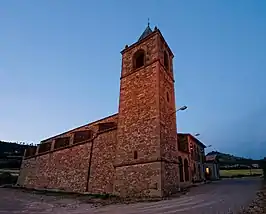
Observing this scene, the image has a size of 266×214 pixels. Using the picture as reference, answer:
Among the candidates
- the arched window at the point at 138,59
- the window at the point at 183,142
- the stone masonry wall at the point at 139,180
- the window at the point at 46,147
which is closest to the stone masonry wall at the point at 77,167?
the window at the point at 46,147

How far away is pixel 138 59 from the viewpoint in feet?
62.4

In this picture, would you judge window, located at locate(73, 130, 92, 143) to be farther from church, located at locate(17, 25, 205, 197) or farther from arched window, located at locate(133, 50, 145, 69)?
arched window, located at locate(133, 50, 145, 69)

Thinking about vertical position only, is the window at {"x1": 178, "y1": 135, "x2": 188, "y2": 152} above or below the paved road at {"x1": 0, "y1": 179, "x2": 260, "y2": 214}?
above

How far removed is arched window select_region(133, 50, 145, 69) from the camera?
18.5 metres

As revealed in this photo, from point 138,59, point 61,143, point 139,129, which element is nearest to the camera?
point 139,129

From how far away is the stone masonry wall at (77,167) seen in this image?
16516 mm

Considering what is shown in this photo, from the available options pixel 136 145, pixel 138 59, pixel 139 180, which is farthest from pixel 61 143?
Answer: pixel 139 180

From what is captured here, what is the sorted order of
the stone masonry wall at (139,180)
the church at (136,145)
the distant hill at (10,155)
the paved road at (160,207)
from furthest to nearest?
the distant hill at (10,155)
the church at (136,145)
the stone masonry wall at (139,180)
the paved road at (160,207)

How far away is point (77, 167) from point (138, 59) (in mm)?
11048

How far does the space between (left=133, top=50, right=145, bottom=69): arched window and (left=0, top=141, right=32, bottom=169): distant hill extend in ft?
91.0

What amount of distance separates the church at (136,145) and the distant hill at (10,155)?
52.0 ft

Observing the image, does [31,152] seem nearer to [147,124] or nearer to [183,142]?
[183,142]

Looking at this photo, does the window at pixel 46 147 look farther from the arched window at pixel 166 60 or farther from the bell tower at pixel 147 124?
the arched window at pixel 166 60

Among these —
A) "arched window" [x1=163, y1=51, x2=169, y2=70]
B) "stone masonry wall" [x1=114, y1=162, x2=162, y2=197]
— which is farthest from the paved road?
"arched window" [x1=163, y1=51, x2=169, y2=70]
